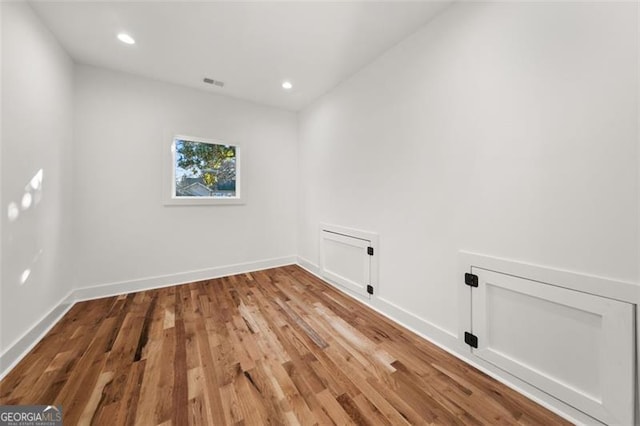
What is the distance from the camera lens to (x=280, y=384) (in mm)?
1427

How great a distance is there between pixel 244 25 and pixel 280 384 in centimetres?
267

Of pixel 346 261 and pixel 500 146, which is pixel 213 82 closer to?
pixel 346 261

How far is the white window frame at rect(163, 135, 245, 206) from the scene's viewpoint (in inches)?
117

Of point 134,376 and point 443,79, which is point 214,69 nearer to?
point 443,79

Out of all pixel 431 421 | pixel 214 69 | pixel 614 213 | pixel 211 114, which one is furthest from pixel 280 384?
pixel 211 114

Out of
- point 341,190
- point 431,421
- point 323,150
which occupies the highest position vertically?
point 323,150

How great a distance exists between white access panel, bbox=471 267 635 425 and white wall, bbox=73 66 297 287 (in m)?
2.95

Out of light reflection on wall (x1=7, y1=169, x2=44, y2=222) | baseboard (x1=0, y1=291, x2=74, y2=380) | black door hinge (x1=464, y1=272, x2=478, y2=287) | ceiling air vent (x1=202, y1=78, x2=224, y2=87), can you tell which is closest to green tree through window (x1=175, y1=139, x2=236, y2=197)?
ceiling air vent (x1=202, y1=78, x2=224, y2=87)

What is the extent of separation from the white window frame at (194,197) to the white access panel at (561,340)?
3.03 m

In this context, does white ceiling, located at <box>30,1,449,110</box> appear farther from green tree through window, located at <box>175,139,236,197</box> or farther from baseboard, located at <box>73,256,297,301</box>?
baseboard, located at <box>73,256,297,301</box>

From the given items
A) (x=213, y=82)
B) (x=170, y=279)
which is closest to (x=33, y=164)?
(x=170, y=279)

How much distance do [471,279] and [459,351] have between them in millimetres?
→ 542

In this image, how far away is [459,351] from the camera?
5.52ft

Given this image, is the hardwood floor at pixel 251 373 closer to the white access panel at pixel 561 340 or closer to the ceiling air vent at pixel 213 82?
the white access panel at pixel 561 340
